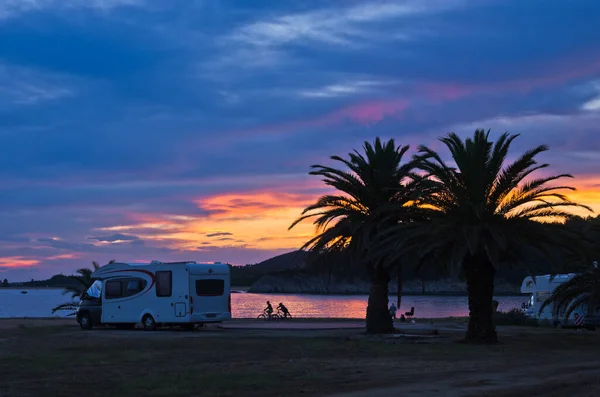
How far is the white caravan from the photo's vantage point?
125 ft

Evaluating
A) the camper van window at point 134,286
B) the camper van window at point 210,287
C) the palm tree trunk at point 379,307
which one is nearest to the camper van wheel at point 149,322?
the camper van window at point 134,286

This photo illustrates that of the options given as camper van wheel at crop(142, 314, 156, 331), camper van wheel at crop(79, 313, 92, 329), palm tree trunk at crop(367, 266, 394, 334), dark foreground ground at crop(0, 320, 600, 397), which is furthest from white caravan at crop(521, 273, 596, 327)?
camper van wheel at crop(79, 313, 92, 329)

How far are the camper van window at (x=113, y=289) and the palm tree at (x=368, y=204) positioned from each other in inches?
347

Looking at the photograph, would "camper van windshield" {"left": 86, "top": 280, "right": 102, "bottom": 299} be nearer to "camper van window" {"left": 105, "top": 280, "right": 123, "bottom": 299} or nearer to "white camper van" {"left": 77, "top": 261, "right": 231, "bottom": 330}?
"white camper van" {"left": 77, "top": 261, "right": 231, "bottom": 330}

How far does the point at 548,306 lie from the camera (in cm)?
4162

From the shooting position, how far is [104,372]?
18219mm

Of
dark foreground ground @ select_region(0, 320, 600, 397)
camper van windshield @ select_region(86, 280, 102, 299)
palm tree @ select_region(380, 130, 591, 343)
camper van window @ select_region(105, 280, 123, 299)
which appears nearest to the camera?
dark foreground ground @ select_region(0, 320, 600, 397)

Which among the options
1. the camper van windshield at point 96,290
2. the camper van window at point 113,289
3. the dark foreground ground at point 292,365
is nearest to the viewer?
the dark foreground ground at point 292,365

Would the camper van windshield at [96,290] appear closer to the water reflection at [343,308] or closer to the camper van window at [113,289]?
the camper van window at [113,289]

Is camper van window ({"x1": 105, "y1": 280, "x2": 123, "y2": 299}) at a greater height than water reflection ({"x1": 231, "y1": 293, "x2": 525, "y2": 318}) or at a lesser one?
greater

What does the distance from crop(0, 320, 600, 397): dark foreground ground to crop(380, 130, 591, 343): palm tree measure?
2414mm

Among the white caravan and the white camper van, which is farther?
the white caravan

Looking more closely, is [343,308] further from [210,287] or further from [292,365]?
[292,365]

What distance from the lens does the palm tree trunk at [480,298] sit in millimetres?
26641
